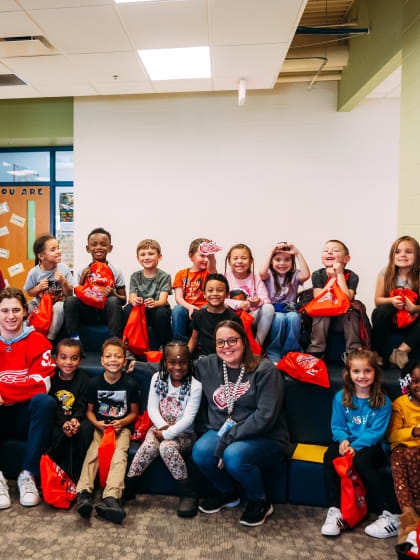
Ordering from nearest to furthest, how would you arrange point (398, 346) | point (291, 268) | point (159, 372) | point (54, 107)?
point (159, 372)
point (398, 346)
point (291, 268)
point (54, 107)

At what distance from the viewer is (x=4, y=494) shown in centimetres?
247

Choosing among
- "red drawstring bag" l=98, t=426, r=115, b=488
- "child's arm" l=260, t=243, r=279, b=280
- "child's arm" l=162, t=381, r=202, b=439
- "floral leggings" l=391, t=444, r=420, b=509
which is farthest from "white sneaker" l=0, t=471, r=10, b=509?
"child's arm" l=260, t=243, r=279, b=280

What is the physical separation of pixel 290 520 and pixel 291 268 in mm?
1814

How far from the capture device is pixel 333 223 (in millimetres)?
5254

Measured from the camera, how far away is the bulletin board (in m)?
6.10

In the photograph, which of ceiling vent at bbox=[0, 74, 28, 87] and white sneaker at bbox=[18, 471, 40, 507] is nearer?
white sneaker at bbox=[18, 471, 40, 507]

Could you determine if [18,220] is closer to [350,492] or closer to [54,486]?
[54,486]

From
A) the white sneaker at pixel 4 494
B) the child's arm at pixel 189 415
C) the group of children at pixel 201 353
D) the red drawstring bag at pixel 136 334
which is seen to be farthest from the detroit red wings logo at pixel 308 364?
the white sneaker at pixel 4 494

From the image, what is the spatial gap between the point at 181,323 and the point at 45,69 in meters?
2.88

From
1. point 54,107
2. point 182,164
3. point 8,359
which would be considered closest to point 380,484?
point 8,359

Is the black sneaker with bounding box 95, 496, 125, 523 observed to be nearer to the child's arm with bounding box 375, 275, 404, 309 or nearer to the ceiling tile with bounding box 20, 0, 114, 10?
the child's arm with bounding box 375, 275, 404, 309

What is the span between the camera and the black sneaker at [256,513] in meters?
2.29

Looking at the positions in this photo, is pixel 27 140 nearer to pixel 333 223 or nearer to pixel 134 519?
pixel 333 223

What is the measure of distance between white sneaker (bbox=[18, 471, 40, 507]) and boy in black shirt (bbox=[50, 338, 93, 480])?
0.17 m
